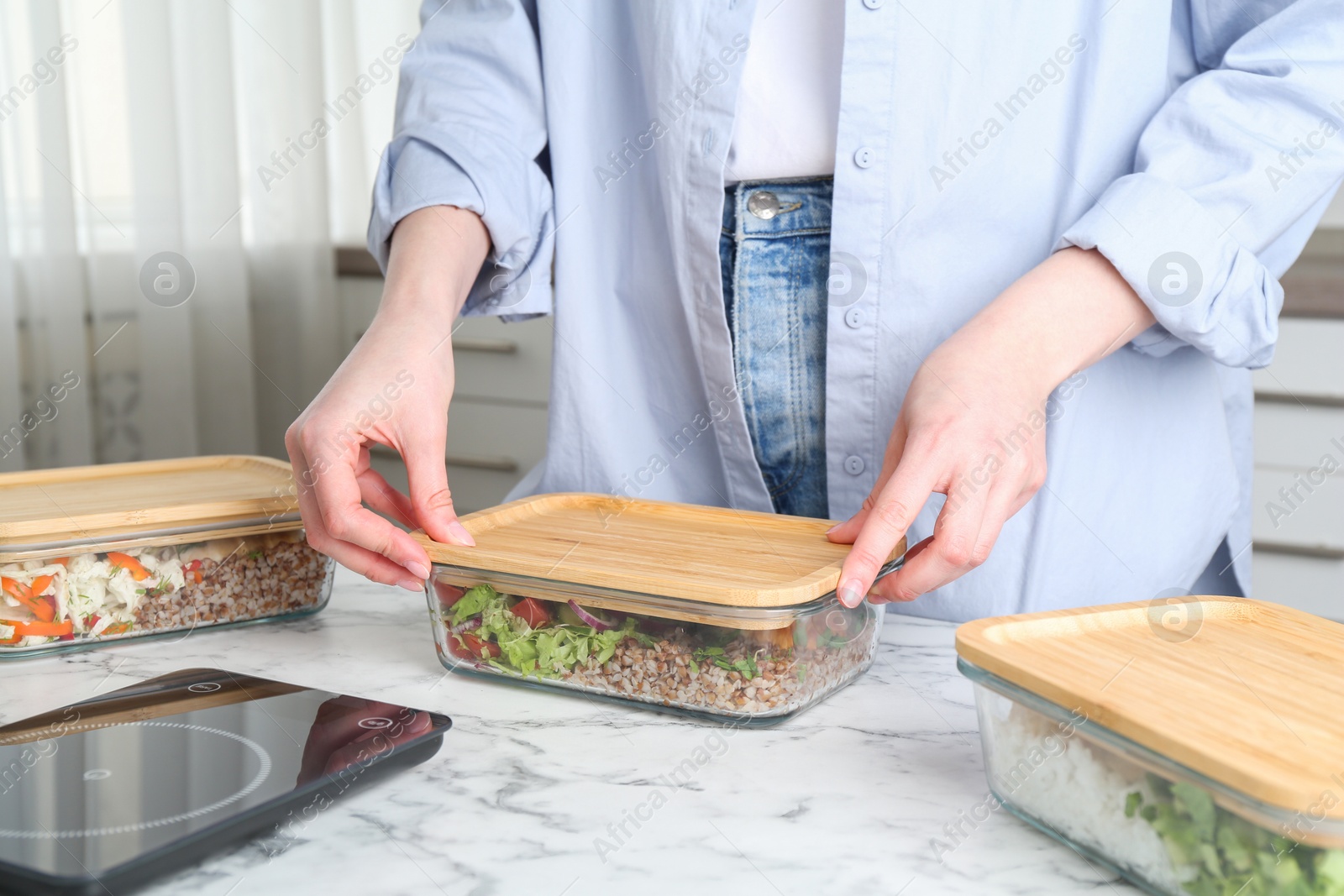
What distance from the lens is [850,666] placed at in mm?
644

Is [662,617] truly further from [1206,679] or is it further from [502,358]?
[502,358]

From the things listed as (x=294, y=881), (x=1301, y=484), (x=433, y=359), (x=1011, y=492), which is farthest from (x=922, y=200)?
(x=1301, y=484)

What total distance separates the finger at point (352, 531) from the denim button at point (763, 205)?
0.38 meters

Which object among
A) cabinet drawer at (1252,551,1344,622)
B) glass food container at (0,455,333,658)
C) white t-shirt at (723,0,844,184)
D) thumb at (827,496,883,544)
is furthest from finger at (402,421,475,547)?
cabinet drawer at (1252,551,1344,622)

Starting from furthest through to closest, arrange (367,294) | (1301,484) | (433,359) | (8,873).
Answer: (367,294), (1301,484), (433,359), (8,873)

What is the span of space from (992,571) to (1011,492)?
23 centimetres

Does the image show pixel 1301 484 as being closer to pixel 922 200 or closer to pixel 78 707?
pixel 922 200

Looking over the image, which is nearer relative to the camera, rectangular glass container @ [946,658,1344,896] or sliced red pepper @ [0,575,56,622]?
rectangular glass container @ [946,658,1344,896]

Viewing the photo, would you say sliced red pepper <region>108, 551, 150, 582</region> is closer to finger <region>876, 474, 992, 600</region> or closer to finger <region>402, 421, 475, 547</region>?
finger <region>402, 421, 475, 547</region>

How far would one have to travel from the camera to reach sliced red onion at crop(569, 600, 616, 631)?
1.94 feet

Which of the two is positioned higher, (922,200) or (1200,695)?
(922,200)

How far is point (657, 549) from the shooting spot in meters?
0.66

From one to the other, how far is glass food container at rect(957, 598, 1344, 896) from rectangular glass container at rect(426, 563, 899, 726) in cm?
10

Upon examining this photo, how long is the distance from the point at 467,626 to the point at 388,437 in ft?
0.49
